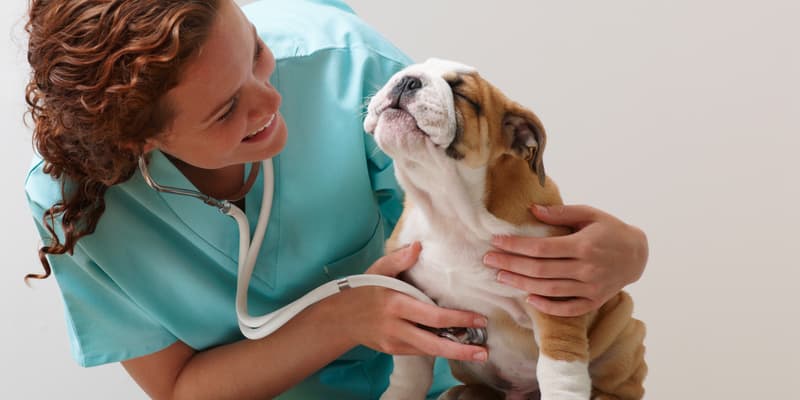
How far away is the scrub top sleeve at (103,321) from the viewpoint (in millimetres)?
1133

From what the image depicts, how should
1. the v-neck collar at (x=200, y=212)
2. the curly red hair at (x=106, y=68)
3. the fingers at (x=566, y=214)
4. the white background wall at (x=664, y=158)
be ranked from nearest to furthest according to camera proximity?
the curly red hair at (x=106, y=68), the fingers at (x=566, y=214), the v-neck collar at (x=200, y=212), the white background wall at (x=664, y=158)

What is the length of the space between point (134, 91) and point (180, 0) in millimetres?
107

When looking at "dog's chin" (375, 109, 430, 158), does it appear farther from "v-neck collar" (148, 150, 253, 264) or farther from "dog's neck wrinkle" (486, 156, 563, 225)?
"v-neck collar" (148, 150, 253, 264)

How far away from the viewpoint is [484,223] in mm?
991

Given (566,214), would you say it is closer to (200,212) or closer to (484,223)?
(484,223)

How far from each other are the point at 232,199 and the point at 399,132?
13.8 inches

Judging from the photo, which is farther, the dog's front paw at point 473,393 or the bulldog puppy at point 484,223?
the dog's front paw at point 473,393

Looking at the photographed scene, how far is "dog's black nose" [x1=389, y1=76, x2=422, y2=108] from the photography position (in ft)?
3.01

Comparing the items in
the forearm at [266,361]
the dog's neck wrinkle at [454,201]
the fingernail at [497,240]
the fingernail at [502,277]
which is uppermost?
the dog's neck wrinkle at [454,201]

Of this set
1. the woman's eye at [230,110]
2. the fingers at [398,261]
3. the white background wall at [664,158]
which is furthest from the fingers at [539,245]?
the white background wall at [664,158]

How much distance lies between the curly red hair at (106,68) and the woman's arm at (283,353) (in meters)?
0.32

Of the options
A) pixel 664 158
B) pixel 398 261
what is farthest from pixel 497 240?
pixel 664 158

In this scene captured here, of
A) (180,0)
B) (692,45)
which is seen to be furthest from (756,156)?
(180,0)

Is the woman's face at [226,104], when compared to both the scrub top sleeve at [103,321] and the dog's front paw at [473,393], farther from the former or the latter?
the dog's front paw at [473,393]
